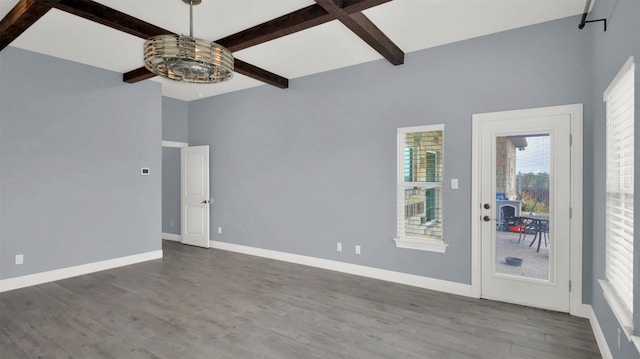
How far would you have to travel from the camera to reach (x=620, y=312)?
6.56 feet

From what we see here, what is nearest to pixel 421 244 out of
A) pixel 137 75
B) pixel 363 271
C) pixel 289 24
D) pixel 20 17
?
pixel 363 271

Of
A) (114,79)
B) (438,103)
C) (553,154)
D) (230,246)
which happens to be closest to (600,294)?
(553,154)

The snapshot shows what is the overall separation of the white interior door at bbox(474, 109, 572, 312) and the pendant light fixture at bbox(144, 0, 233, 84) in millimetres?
2905

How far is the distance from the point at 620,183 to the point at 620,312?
0.85m

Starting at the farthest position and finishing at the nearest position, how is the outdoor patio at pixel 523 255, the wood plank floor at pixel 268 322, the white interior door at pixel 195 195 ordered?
the white interior door at pixel 195 195 < the outdoor patio at pixel 523 255 < the wood plank floor at pixel 268 322

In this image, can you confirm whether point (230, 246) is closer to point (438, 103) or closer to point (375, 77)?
point (375, 77)

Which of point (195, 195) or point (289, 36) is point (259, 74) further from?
point (195, 195)

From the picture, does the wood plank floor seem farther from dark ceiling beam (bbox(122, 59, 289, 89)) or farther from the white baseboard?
dark ceiling beam (bbox(122, 59, 289, 89))

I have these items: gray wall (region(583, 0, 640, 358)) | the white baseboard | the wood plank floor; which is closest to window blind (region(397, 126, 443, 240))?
the wood plank floor

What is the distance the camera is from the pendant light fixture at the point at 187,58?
91.8 inches

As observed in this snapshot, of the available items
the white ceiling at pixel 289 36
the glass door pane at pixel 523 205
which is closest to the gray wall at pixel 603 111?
the glass door pane at pixel 523 205

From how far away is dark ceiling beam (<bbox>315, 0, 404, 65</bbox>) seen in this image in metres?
2.98

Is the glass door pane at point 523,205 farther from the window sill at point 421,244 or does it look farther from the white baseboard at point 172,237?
the white baseboard at point 172,237

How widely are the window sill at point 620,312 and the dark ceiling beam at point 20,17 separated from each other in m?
4.84
